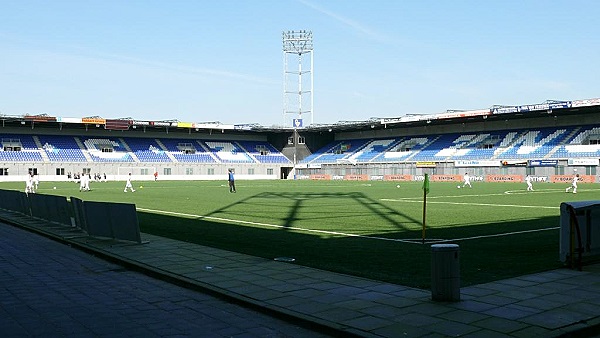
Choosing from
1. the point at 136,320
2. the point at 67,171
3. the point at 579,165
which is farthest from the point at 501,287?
the point at 67,171

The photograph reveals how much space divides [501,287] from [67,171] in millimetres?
74592

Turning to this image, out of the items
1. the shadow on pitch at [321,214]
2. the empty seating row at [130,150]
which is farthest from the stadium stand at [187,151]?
the shadow on pitch at [321,214]

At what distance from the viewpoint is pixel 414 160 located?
252 ft

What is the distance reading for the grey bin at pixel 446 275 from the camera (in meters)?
7.39

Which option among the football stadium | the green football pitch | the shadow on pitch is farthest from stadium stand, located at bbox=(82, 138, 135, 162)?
the shadow on pitch

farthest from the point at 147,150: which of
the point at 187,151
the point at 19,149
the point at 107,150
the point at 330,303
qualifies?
the point at 330,303

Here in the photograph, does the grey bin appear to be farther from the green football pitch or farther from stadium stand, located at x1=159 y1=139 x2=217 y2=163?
stadium stand, located at x1=159 y1=139 x2=217 y2=163

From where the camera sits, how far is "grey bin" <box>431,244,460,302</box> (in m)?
7.39

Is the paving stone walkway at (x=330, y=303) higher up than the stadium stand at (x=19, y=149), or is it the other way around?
the stadium stand at (x=19, y=149)

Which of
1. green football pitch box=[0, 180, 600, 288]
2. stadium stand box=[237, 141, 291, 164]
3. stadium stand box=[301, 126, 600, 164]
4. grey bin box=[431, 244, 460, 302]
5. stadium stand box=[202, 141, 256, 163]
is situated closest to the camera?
grey bin box=[431, 244, 460, 302]

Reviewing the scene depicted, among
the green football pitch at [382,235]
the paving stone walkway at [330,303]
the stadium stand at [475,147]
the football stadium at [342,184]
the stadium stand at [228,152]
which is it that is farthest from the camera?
the stadium stand at [228,152]

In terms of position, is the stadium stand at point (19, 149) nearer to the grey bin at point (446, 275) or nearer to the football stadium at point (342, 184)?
the football stadium at point (342, 184)

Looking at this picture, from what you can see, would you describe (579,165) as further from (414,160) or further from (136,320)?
(136,320)

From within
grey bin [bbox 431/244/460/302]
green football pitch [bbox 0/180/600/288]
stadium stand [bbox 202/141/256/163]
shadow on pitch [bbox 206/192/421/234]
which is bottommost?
shadow on pitch [bbox 206/192/421/234]
